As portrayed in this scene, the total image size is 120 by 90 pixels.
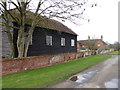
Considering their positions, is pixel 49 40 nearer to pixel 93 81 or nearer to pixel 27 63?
pixel 27 63

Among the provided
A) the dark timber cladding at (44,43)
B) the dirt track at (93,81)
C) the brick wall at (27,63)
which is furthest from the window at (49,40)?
the dirt track at (93,81)

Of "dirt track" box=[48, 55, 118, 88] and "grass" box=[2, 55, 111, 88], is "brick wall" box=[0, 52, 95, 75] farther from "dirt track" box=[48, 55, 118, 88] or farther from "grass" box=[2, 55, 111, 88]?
"dirt track" box=[48, 55, 118, 88]

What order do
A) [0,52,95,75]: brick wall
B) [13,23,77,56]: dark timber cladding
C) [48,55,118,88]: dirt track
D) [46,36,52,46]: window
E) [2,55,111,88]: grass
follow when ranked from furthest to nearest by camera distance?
1. [46,36,52,46]: window
2. [13,23,77,56]: dark timber cladding
3. [0,52,95,75]: brick wall
4. [2,55,111,88]: grass
5. [48,55,118,88]: dirt track

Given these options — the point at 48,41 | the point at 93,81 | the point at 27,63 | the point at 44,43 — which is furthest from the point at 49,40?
the point at 93,81

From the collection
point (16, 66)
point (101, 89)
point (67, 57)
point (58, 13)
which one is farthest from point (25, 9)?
point (101, 89)

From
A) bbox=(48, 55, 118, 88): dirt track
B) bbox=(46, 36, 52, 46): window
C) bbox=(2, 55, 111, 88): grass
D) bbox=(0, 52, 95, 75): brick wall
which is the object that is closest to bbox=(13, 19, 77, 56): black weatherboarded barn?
bbox=(46, 36, 52, 46): window

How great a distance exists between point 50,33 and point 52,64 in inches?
250

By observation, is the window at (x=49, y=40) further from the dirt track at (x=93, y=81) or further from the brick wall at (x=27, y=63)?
the dirt track at (x=93, y=81)

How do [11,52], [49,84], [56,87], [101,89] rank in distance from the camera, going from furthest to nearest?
[11,52]
[49,84]
[56,87]
[101,89]

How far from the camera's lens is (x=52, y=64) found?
41.9 feet

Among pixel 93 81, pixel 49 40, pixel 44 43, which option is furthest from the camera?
pixel 49 40

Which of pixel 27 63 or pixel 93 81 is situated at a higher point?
pixel 27 63

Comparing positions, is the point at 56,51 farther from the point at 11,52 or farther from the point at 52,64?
the point at 11,52

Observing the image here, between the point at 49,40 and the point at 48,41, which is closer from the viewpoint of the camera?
the point at 48,41
